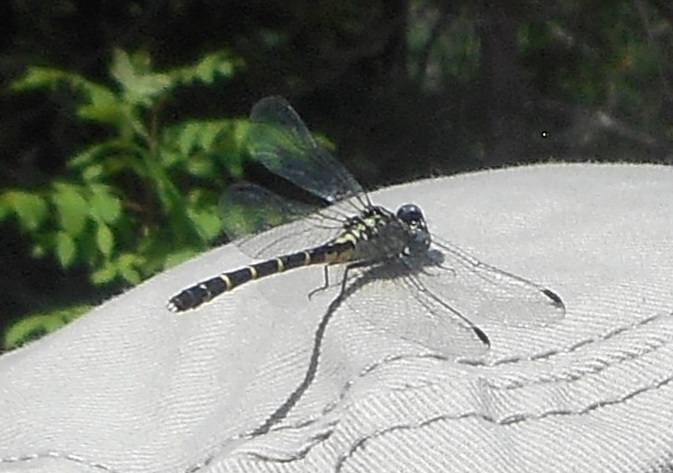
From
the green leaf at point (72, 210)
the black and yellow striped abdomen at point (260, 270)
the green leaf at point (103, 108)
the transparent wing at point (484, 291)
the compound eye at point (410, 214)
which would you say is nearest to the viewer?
the transparent wing at point (484, 291)

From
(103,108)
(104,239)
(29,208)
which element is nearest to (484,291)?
(104,239)

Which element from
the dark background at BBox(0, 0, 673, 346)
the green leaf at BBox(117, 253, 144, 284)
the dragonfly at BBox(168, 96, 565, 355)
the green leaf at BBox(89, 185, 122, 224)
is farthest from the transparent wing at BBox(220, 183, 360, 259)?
the dark background at BBox(0, 0, 673, 346)

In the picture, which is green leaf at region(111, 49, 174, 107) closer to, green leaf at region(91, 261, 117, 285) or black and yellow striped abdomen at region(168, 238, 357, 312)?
green leaf at region(91, 261, 117, 285)

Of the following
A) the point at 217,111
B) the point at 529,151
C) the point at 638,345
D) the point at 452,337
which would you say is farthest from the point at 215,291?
the point at 529,151

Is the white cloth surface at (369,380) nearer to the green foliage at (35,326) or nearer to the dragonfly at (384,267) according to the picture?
the dragonfly at (384,267)

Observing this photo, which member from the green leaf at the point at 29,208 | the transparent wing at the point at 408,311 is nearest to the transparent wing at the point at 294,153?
the transparent wing at the point at 408,311

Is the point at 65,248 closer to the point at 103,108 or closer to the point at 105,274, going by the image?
the point at 105,274

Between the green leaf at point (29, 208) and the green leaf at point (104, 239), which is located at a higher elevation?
the green leaf at point (29, 208)
